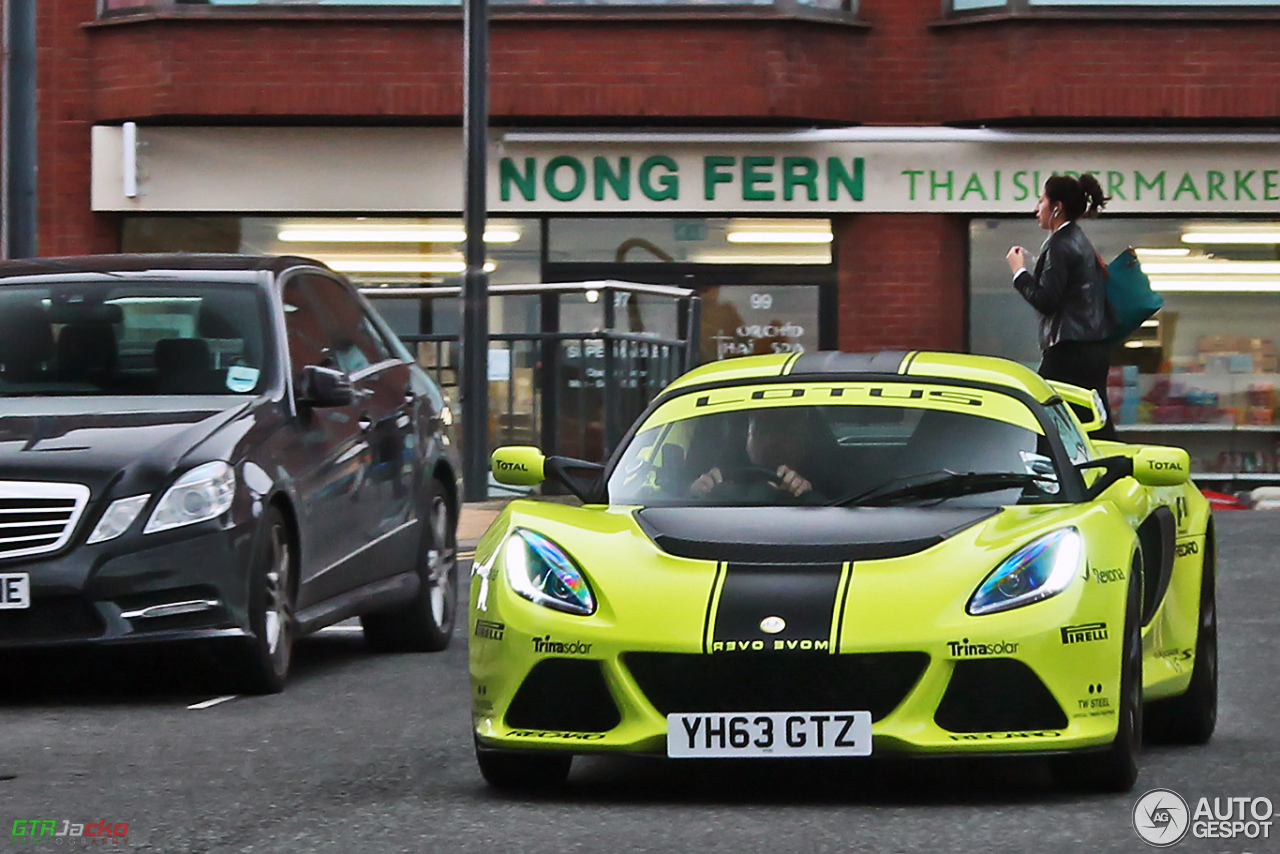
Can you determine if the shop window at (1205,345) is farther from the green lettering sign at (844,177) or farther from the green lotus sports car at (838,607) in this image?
the green lotus sports car at (838,607)

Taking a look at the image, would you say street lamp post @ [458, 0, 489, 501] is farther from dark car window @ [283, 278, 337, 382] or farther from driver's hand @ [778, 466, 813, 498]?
driver's hand @ [778, 466, 813, 498]

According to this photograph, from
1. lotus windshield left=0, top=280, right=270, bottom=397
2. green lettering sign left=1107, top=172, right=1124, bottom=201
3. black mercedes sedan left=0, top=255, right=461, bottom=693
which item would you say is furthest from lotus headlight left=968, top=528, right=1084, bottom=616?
green lettering sign left=1107, top=172, right=1124, bottom=201

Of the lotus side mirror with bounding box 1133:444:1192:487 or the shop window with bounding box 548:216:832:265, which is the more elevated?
the shop window with bounding box 548:216:832:265

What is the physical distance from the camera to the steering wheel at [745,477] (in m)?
7.40

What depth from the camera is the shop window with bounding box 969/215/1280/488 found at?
76.3 feet

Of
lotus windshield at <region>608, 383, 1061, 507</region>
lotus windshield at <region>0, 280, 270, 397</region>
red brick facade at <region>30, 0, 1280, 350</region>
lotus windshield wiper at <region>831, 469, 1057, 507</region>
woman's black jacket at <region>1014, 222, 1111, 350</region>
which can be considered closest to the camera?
lotus windshield wiper at <region>831, 469, 1057, 507</region>

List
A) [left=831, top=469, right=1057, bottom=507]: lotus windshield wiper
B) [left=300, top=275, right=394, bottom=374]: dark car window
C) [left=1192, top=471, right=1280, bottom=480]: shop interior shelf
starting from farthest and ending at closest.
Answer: [left=1192, top=471, right=1280, bottom=480]: shop interior shelf, [left=300, top=275, right=394, bottom=374]: dark car window, [left=831, top=469, right=1057, bottom=507]: lotus windshield wiper

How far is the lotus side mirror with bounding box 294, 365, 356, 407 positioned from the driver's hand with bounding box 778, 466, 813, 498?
248 centimetres

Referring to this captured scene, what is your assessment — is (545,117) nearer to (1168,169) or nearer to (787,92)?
(787,92)

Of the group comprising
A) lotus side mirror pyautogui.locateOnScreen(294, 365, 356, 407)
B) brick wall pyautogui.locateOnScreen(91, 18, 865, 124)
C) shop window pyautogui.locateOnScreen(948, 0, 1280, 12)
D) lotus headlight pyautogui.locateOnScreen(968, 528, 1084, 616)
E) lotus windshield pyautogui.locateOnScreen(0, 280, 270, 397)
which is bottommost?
lotus headlight pyautogui.locateOnScreen(968, 528, 1084, 616)

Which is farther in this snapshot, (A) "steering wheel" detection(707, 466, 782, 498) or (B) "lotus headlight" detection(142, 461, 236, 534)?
(B) "lotus headlight" detection(142, 461, 236, 534)

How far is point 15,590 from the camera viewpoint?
8656mm

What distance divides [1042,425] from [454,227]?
16.3 metres

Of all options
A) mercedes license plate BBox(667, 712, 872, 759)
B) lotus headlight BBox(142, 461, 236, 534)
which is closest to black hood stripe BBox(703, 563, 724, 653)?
mercedes license plate BBox(667, 712, 872, 759)
